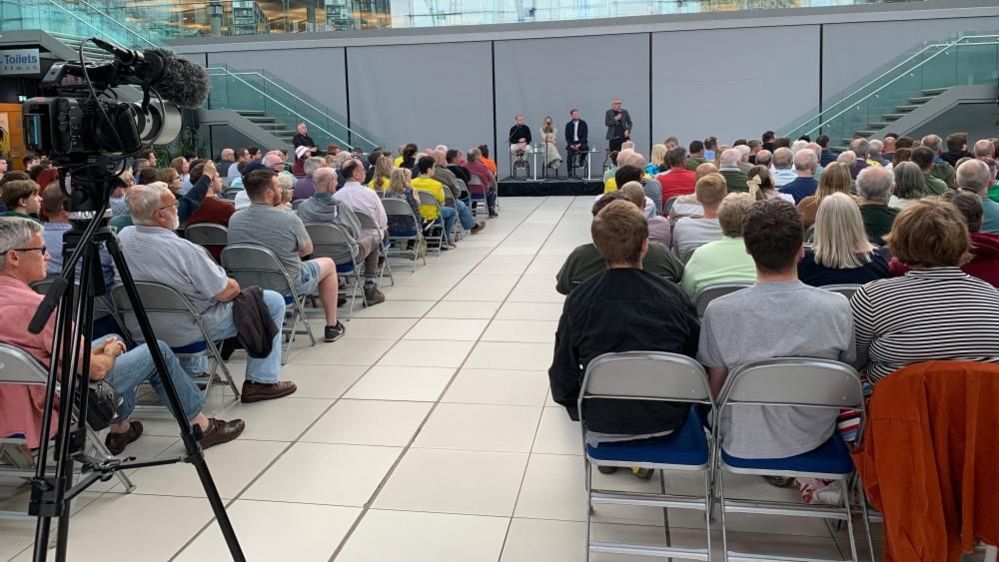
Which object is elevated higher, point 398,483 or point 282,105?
point 282,105

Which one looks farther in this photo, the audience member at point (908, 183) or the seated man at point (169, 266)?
the audience member at point (908, 183)

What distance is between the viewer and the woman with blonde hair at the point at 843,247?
3.68 metres

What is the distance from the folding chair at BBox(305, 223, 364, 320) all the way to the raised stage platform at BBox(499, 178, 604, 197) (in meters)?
9.62

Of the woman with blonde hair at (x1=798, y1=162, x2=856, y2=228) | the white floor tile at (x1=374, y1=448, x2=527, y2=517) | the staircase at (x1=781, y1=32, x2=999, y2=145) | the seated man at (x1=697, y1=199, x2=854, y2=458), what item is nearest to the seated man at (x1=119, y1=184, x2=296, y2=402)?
the white floor tile at (x1=374, y1=448, x2=527, y2=517)

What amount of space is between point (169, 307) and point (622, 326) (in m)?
2.40

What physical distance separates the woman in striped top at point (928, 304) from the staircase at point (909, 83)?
43.6 feet

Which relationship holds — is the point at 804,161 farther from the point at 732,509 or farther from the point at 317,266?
the point at 732,509

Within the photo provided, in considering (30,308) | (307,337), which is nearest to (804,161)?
(307,337)

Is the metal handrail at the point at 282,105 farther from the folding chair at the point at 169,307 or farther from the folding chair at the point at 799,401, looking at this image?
the folding chair at the point at 799,401

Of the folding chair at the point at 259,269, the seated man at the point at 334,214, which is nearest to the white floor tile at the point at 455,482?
the folding chair at the point at 259,269

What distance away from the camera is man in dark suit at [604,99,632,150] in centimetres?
1653

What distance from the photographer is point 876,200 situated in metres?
4.61

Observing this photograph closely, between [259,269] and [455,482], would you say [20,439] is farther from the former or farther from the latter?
[259,269]

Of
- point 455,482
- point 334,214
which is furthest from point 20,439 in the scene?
point 334,214
